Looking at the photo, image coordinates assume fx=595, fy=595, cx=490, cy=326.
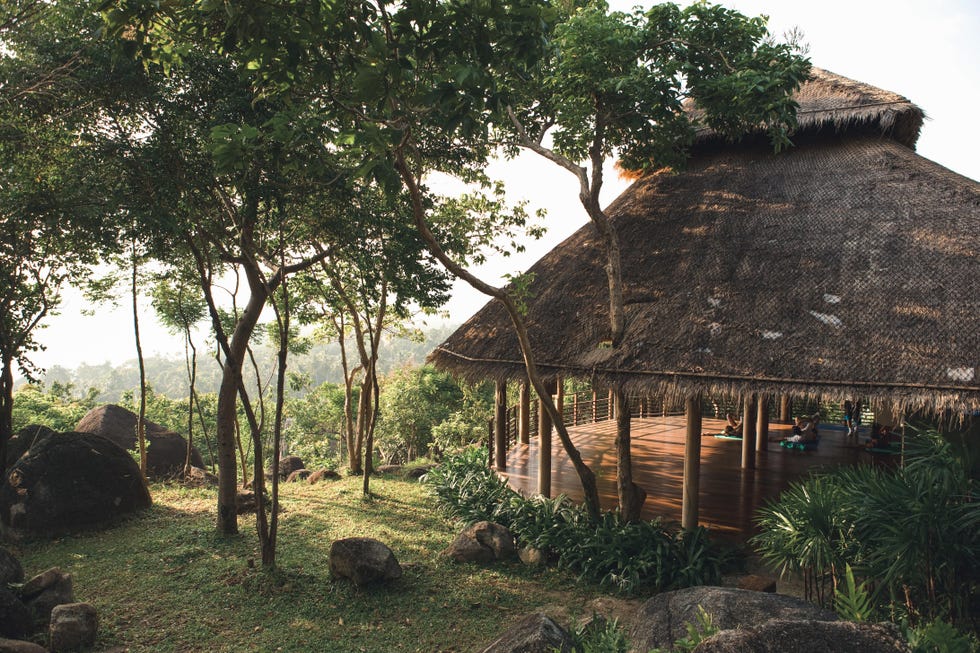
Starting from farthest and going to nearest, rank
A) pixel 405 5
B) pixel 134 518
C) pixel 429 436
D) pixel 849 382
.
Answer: pixel 429 436 < pixel 134 518 < pixel 849 382 < pixel 405 5

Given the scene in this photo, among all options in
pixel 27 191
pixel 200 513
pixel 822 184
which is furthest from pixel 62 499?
pixel 822 184

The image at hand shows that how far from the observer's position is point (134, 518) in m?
9.40

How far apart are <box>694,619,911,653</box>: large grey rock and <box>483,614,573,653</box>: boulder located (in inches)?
57.3

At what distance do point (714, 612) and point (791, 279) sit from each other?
462 centimetres

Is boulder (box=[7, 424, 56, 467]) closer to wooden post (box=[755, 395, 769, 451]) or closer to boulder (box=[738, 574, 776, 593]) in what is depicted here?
boulder (box=[738, 574, 776, 593])

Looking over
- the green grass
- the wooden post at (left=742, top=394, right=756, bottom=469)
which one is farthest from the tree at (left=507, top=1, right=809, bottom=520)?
the wooden post at (left=742, top=394, right=756, bottom=469)

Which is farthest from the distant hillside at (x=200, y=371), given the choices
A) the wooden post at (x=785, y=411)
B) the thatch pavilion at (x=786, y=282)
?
the thatch pavilion at (x=786, y=282)

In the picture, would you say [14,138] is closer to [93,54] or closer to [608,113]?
[93,54]

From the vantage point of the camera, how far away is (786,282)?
24.0 feet

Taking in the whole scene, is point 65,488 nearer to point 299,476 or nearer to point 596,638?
point 299,476

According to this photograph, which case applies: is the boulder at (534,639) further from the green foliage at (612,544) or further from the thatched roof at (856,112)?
the thatched roof at (856,112)

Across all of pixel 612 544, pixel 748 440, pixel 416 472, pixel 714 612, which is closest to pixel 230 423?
pixel 416 472

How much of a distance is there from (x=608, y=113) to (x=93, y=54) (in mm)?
5744

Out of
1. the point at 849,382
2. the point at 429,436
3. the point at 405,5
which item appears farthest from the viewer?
the point at 429,436
